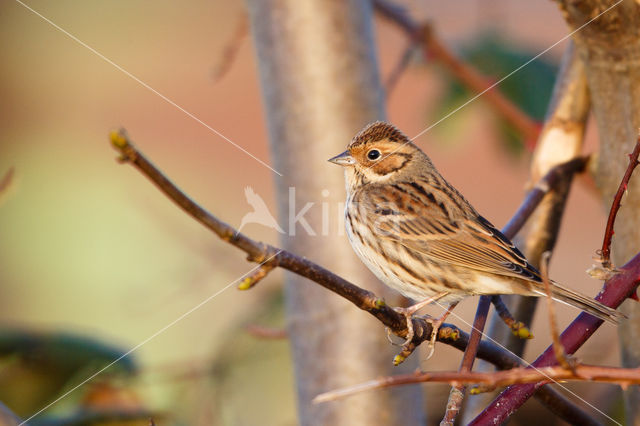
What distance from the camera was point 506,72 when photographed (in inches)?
106

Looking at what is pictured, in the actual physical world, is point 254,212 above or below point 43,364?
below

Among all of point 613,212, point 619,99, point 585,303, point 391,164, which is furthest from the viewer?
point 391,164

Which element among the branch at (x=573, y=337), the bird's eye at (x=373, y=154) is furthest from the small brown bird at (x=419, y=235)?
the branch at (x=573, y=337)

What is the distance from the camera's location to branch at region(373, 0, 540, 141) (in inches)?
94.3

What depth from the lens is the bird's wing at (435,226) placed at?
84.4 inches

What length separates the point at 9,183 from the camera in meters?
1.45

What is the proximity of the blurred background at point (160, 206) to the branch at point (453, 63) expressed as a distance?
120 millimetres

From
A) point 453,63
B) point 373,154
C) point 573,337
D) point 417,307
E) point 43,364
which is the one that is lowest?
point 573,337

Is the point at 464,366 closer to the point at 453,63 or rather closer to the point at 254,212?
the point at 254,212

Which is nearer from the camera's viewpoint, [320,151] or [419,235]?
[320,151]

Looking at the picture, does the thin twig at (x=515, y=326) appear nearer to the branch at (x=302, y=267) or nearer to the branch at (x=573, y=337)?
the branch at (x=302, y=267)

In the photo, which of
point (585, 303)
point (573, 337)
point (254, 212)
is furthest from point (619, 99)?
point (254, 212)

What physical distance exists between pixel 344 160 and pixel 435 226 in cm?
35
